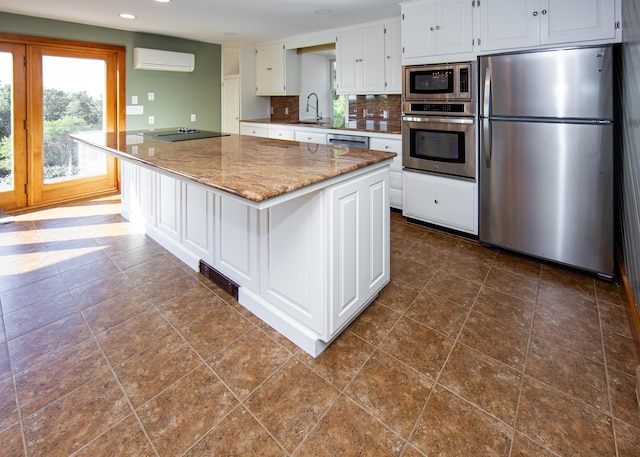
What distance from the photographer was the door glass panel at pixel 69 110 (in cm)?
431

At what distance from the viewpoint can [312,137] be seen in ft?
16.0

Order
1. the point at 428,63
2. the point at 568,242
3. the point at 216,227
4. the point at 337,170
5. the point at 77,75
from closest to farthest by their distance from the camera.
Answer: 1. the point at 337,170
2. the point at 216,227
3. the point at 568,242
4. the point at 428,63
5. the point at 77,75

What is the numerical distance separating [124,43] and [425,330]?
511 centimetres

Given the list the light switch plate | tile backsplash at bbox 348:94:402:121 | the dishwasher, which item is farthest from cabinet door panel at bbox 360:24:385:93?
the light switch plate

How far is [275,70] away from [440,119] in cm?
325

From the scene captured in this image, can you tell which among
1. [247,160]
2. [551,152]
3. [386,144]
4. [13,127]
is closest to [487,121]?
[551,152]

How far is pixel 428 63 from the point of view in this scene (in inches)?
133

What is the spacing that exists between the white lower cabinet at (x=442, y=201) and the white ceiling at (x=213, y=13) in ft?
5.84

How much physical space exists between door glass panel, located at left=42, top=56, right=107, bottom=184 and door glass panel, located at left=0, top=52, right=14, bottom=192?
1.03 ft

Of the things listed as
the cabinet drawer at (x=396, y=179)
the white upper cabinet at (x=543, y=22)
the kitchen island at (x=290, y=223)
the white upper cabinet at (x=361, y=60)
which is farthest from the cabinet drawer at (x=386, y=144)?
the kitchen island at (x=290, y=223)

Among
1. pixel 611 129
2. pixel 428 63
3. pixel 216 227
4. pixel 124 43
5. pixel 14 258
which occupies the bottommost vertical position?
pixel 14 258

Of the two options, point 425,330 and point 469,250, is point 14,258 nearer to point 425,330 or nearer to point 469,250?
point 425,330

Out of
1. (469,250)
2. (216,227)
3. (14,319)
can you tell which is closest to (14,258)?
(14,319)

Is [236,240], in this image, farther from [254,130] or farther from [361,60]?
[254,130]
